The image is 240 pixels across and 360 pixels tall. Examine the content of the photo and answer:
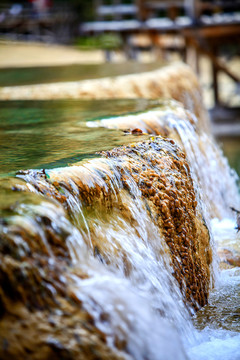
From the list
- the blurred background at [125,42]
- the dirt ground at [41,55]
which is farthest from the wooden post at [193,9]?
the dirt ground at [41,55]

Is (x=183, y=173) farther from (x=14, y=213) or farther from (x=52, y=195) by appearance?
(x=14, y=213)

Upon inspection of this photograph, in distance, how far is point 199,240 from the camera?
148 inches

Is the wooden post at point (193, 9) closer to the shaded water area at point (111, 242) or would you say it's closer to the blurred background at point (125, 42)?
the blurred background at point (125, 42)

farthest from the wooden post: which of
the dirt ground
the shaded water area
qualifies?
the shaded water area

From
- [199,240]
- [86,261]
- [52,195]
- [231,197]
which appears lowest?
[231,197]

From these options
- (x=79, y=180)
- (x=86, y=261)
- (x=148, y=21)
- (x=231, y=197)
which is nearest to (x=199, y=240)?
(x=79, y=180)

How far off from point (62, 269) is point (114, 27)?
1170cm

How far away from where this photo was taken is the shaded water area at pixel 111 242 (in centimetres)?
222

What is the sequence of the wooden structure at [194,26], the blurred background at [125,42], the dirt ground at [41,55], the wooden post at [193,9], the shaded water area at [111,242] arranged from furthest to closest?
1. the dirt ground at [41,55]
2. the wooden structure at [194,26]
3. the wooden post at [193,9]
4. the blurred background at [125,42]
5. the shaded water area at [111,242]

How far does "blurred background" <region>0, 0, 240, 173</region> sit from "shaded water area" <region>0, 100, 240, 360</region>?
10.3 feet

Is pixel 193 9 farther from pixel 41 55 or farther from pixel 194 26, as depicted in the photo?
pixel 41 55

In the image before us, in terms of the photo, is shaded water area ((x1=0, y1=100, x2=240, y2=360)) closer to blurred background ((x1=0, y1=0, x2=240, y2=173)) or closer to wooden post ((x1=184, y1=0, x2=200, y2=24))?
blurred background ((x1=0, y1=0, x2=240, y2=173))

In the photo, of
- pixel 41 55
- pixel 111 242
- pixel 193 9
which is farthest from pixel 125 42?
pixel 111 242

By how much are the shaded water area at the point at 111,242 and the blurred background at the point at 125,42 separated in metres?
3.14
